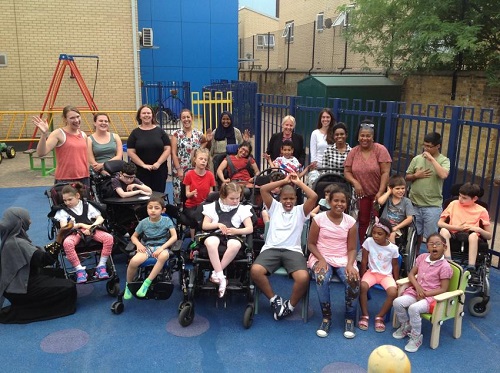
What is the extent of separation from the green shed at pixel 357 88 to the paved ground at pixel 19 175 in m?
7.64

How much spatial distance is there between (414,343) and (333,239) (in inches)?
47.5

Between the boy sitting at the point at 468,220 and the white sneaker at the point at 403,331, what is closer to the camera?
the white sneaker at the point at 403,331

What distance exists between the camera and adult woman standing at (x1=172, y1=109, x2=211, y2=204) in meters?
6.92

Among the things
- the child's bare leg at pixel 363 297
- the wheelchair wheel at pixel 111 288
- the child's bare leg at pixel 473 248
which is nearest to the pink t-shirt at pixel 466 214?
the child's bare leg at pixel 473 248

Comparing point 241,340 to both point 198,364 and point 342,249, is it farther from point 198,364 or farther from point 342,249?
point 342,249

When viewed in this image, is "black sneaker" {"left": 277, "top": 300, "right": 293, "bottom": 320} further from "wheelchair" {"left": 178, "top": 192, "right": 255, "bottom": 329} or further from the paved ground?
the paved ground

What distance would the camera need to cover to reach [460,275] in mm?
4352

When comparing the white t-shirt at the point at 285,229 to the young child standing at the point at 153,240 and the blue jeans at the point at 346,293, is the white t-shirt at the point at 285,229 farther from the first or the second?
the young child standing at the point at 153,240

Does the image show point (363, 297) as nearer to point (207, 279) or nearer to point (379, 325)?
point (379, 325)

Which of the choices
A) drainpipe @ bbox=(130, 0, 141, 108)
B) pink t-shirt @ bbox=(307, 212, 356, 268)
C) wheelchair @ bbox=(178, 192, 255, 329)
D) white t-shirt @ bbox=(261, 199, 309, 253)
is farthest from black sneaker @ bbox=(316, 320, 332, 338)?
drainpipe @ bbox=(130, 0, 141, 108)

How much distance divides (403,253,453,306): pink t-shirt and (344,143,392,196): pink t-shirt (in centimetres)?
Result: 136

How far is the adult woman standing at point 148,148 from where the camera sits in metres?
6.42

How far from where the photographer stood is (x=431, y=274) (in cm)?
438

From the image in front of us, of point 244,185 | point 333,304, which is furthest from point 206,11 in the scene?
point 333,304
